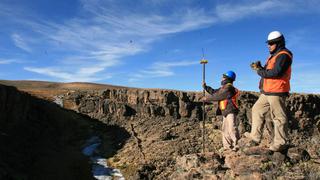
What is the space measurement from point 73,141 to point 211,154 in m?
18.6

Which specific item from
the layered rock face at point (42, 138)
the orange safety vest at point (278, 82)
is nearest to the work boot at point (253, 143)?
the orange safety vest at point (278, 82)

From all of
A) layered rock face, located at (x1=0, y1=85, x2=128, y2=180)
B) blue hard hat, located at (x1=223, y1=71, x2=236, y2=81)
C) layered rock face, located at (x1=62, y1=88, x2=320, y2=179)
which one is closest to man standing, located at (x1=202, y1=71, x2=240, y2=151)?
blue hard hat, located at (x1=223, y1=71, x2=236, y2=81)

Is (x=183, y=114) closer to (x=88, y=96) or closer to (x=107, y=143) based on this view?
(x=107, y=143)

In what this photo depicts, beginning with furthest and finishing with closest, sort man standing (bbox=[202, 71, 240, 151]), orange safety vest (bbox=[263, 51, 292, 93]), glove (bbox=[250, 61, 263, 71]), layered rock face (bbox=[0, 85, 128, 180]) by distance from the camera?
layered rock face (bbox=[0, 85, 128, 180])
man standing (bbox=[202, 71, 240, 151])
glove (bbox=[250, 61, 263, 71])
orange safety vest (bbox=[263, 51, 292, 93])

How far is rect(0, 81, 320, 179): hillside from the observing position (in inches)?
425

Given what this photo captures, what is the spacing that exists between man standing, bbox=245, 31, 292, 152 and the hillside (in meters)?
0.61

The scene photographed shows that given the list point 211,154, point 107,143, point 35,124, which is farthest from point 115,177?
point 211,154

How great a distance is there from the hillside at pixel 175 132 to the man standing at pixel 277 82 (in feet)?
1.99

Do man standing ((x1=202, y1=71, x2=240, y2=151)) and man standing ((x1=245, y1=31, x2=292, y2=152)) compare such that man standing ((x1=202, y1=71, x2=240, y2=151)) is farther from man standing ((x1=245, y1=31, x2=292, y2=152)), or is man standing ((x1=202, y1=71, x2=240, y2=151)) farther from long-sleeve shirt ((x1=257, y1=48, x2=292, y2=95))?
long-sleeve shirt ((x1=257, y1=48, x2=292, y2=95))

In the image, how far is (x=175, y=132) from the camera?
96.3 feet

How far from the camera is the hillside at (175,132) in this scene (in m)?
10.8

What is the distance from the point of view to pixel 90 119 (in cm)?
3334

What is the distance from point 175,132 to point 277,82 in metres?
19.3

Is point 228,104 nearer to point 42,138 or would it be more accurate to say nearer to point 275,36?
point 275,36
